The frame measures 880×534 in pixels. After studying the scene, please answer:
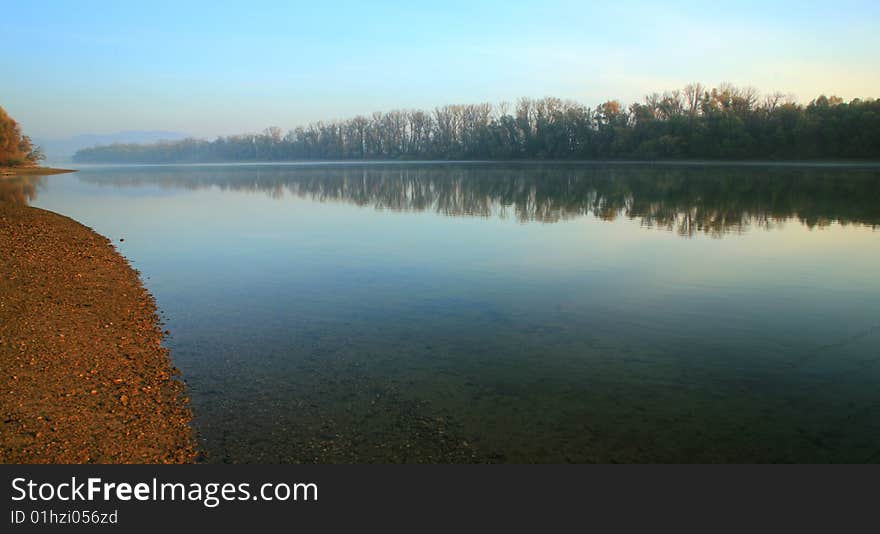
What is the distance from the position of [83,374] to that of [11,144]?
277 ft

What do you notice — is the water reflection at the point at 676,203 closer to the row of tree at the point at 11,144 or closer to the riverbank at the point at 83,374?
the riverbank at the point at 83,374

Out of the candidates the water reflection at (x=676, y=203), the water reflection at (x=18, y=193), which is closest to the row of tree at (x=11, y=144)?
the water reflection at (x=18, y=193)

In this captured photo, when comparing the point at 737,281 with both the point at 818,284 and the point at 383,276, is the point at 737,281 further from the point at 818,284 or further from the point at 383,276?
the point at 383,276

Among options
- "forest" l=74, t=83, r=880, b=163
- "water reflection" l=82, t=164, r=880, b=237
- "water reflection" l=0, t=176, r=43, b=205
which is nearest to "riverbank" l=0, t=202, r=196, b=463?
"water reflection" l=82, t=164, r=880, b=237

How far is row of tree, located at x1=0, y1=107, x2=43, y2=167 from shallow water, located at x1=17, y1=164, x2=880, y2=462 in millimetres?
68721

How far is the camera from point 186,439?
517cm

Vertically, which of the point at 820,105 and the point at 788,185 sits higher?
the point at 820,105

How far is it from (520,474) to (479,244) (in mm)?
11869

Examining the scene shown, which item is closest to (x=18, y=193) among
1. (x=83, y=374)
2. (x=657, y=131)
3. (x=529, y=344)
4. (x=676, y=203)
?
(x=83, y=374)

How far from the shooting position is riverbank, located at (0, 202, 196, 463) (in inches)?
190

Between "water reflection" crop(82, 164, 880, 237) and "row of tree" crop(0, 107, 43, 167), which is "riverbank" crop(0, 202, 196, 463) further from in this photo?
"row of tree" crop(0, 107, 43, 167)

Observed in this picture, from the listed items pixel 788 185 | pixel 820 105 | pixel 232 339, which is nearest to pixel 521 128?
pixel 820 105

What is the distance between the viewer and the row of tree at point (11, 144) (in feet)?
230

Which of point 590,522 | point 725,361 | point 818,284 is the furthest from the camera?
point 818,284
